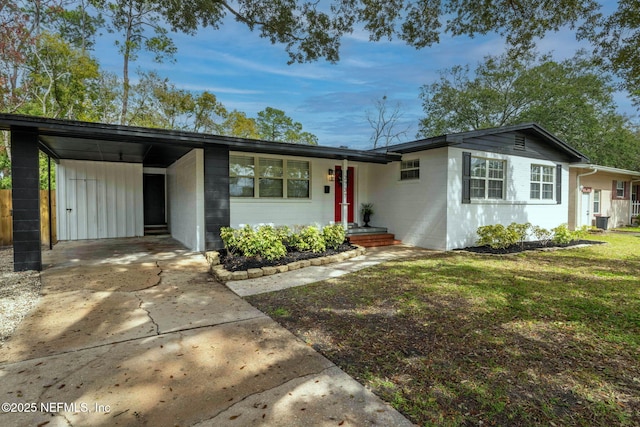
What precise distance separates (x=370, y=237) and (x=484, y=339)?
21.5 ft

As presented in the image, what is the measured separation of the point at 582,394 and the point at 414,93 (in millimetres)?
24467

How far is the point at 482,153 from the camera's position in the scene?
9.20m

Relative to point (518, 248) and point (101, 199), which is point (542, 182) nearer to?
point (518, 248)

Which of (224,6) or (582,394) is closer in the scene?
(582,394)

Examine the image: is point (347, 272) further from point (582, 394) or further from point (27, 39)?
point (27, 39)

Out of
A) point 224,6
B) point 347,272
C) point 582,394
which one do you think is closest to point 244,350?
point 582,394

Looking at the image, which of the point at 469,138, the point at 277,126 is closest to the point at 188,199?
the point at 469,138

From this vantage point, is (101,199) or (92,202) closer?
(92,202)

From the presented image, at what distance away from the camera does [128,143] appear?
719 centimetres

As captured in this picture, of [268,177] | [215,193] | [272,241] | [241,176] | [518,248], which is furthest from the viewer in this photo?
[268,177]

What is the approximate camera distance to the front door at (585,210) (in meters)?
14.2

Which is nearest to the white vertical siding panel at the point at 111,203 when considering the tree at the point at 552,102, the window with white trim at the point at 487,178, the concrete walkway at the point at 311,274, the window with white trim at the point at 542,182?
the concrete walkway at the point at 311,274

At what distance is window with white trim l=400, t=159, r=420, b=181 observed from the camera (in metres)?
9.55

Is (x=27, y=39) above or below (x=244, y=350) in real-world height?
above
